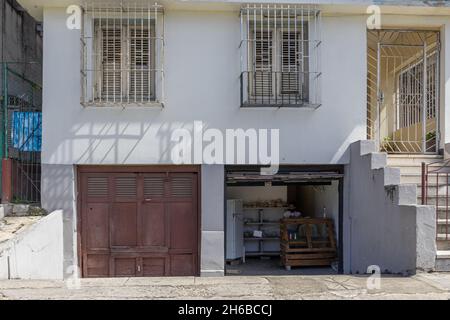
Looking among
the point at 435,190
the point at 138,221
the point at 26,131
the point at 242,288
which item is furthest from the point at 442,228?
the point at 26,131

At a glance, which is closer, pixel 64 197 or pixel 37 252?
pixel 37 252

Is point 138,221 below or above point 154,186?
below

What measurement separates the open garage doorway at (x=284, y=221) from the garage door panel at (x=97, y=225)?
227 centimetres

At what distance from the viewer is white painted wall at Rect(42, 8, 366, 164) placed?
8258 millimetres

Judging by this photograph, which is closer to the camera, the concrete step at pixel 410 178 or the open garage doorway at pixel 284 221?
the concrete step at pixel 410 178

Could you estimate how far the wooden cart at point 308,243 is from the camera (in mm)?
9820

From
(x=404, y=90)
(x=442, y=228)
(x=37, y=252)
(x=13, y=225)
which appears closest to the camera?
(x=442, y=228)

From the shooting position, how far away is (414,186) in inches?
247

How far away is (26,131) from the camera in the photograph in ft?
28.2

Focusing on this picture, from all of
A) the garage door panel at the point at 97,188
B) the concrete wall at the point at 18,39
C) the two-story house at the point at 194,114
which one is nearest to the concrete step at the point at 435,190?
the two-story house at the point at 194,114

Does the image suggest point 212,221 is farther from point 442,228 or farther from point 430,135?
point 430,135

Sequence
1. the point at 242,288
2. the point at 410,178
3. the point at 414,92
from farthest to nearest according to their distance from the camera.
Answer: the point at 414,92
the point at 410,178
the point at 242,288

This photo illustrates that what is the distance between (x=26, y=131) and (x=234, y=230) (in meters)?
4.86

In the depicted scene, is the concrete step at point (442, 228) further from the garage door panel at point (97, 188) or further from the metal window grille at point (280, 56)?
the garage door panel at point (97, 188)
